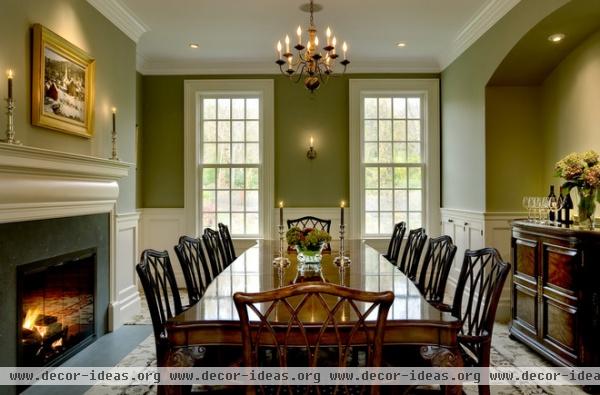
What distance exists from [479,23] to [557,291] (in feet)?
8.80

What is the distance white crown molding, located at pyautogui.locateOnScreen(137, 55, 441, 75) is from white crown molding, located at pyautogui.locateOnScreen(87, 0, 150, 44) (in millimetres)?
1053

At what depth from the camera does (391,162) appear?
5.56 meters

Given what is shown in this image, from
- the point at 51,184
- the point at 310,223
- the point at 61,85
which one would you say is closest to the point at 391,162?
the point at 310,223

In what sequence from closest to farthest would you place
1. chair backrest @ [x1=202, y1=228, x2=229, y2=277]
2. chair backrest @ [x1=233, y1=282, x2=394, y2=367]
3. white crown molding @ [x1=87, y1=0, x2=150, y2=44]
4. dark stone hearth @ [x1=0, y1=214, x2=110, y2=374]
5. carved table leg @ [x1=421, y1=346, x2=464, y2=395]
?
chair backrest @ [x1=233, y1=282, x2=394, y2=367] < carved table leg @ [x1=421, y1=346, x2=464, y2=395] < dark stone hearth @ [x1=0, y1=214, x2=110, y2=374] < chair backrest @ [x1=202, y1=228, x2=229, y2=277] < white crown molding @ [x1=87, y1=0, x2=150, y2=44]

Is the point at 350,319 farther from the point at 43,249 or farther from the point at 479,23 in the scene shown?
the point at 479,23

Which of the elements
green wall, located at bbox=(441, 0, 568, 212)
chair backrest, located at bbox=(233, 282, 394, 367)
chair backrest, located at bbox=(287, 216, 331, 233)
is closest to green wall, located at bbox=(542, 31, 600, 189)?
green wall, located at bbox=(441, 0, 568, 212)

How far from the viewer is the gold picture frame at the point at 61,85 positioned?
278 centimetres

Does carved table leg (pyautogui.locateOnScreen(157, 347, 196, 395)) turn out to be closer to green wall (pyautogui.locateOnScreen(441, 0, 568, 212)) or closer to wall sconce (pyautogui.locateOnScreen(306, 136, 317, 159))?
green wall (pyautogui.locateOnScreen(441, 0, 568, 212))

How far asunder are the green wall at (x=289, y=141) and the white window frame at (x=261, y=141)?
79 millimetres

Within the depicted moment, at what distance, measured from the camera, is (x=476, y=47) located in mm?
4293

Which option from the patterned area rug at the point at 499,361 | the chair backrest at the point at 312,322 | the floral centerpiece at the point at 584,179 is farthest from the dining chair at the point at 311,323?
the floral centerpiece at the point at 584,179

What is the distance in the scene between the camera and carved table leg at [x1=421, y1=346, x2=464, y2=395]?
1525 mm

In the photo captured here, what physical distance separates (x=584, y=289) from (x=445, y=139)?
9.69 feet

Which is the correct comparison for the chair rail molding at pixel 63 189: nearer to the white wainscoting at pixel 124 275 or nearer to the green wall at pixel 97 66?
the white wainscoting at pixel 124 275
